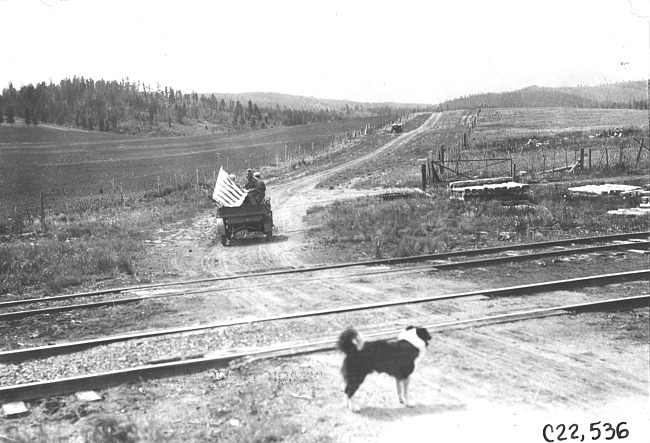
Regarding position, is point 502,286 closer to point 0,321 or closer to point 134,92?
point 0,321

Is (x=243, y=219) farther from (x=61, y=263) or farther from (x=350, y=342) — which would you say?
(x=350, y=342)

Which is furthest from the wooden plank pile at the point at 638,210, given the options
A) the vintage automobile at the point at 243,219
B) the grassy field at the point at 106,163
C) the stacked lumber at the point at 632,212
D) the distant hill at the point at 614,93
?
the distant hill at the point at 614,93

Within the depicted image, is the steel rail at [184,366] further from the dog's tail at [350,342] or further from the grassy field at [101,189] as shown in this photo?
the grassy field at [101,189]

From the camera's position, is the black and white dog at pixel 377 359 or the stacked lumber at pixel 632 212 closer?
the black and white dog at pixel 377 359

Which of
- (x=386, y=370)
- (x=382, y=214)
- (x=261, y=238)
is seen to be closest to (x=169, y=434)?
(x=386, y=370)

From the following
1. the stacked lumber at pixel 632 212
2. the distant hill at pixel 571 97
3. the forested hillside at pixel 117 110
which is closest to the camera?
the stacked lumber at pixel 632 212

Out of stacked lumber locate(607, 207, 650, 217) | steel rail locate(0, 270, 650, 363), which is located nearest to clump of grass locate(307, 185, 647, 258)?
stacked lumber locate(607, 207, 650, 217)

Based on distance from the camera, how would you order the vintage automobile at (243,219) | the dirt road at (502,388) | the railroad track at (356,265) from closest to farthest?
1. the dirt road at (502,388)
2. the railroad track at (356,265)
3. the vintage automobile at (243,219)
